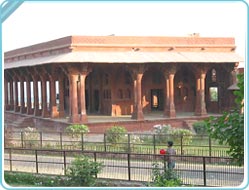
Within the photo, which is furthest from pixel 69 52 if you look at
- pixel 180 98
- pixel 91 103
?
pixel 180 98

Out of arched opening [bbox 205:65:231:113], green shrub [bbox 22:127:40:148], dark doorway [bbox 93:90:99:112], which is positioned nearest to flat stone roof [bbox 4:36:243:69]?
arched opening [bbox 205:65:231:113]

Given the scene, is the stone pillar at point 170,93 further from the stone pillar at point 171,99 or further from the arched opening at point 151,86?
the arched opening at point 151,86

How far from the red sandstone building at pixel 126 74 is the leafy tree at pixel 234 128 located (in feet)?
42.9

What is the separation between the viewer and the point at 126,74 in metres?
22.9

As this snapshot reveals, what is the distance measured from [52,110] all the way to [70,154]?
11408 mm

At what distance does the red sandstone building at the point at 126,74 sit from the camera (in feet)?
63.0

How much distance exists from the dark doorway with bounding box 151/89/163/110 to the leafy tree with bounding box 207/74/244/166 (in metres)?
18.5

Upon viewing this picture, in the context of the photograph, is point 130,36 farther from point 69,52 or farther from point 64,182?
point 64,182

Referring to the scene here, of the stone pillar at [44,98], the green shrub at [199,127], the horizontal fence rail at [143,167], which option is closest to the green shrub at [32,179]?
the horizontal fence rail at [143,167]

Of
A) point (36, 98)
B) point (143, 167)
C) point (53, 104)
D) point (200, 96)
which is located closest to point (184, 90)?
point (200, 96)

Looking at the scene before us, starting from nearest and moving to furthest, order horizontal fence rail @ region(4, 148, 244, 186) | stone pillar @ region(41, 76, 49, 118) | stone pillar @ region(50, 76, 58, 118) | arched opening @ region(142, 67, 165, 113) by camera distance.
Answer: horizontal fence rail @ region(4, 148, 244, 186) → stone pillar @ region(50, 76, 58, 118) → stone pillar @ region(41, 76, 49, 118) → arched opening @ region(142, 67, 165, 113)

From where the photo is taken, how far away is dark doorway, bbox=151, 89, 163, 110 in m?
24.4

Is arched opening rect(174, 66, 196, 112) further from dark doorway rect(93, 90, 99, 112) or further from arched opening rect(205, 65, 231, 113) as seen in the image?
dark doorway rect(93, 90, 99, 112)

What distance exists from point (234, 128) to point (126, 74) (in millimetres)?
17663
